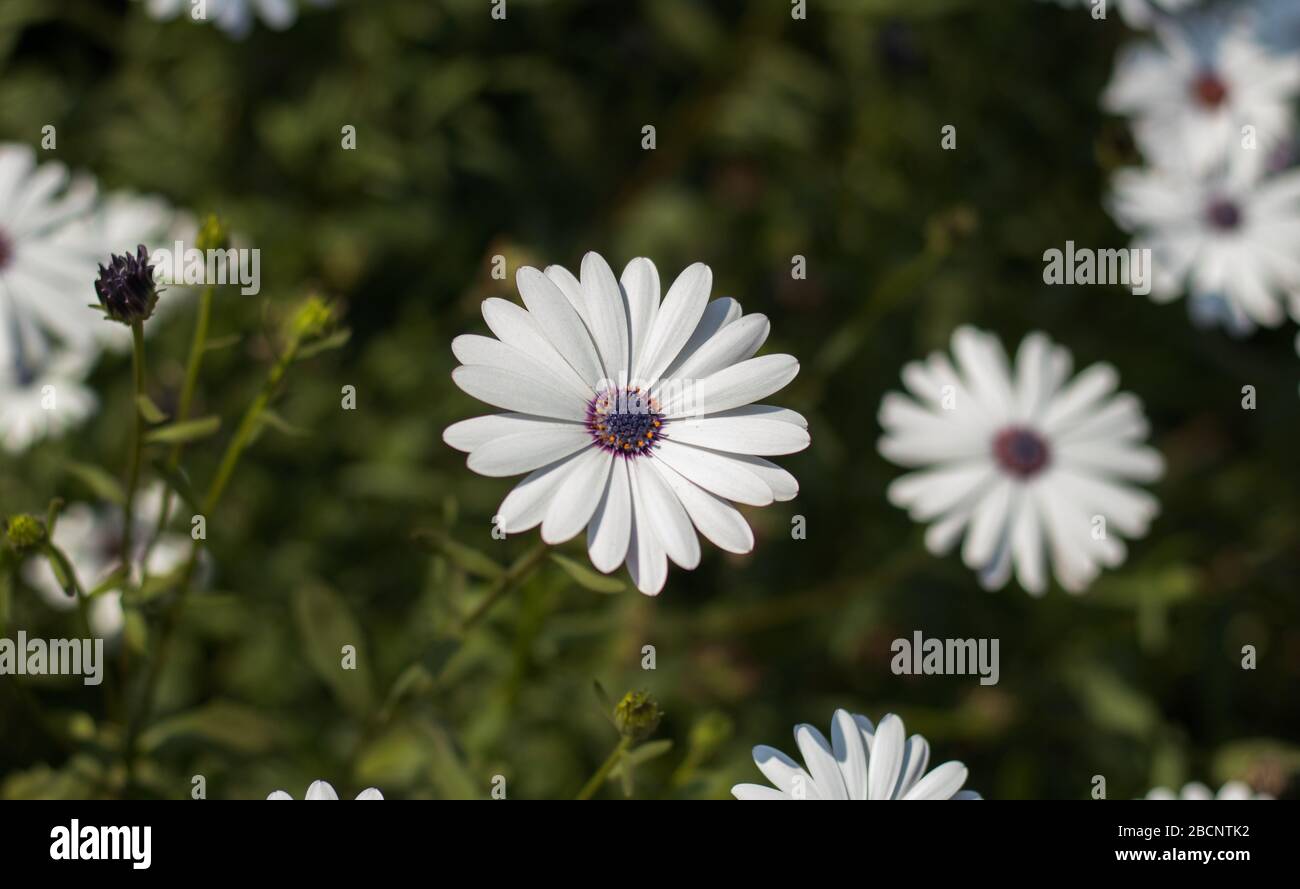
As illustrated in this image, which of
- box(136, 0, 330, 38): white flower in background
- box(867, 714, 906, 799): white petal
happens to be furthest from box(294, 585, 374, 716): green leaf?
box(136, 0, 330, 38): white flower in background

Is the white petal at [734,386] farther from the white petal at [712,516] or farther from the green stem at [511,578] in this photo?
the green stem at [511,578]

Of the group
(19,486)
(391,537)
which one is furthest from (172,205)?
(391,537)

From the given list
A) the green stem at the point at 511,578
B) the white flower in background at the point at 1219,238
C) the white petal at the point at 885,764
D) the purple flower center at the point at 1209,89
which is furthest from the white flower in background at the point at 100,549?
the purple flower center at the point at 1209,89

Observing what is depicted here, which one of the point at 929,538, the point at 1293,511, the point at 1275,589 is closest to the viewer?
the point at 929,538
